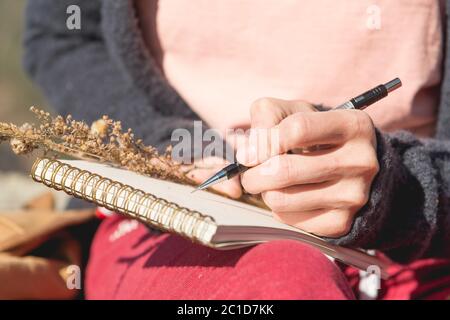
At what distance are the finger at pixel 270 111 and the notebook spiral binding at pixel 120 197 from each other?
4.6 inches

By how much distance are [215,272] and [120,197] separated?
0.13m

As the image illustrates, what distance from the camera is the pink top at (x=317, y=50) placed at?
887 mm

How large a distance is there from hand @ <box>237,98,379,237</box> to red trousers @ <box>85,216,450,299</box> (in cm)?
4

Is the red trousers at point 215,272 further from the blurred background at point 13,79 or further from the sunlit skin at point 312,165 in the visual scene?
the blurred background at point 13,79

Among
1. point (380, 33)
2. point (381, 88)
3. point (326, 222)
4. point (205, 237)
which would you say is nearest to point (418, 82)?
point (380, 33)

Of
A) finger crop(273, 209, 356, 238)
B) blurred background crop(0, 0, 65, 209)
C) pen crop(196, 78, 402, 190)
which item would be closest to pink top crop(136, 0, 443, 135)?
pen crop(196, 78, 402, 190)

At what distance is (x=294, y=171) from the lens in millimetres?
637

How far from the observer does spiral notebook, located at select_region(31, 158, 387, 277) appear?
2.02ft

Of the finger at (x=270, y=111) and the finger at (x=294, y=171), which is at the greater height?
the finger at (x=270, y=111)
